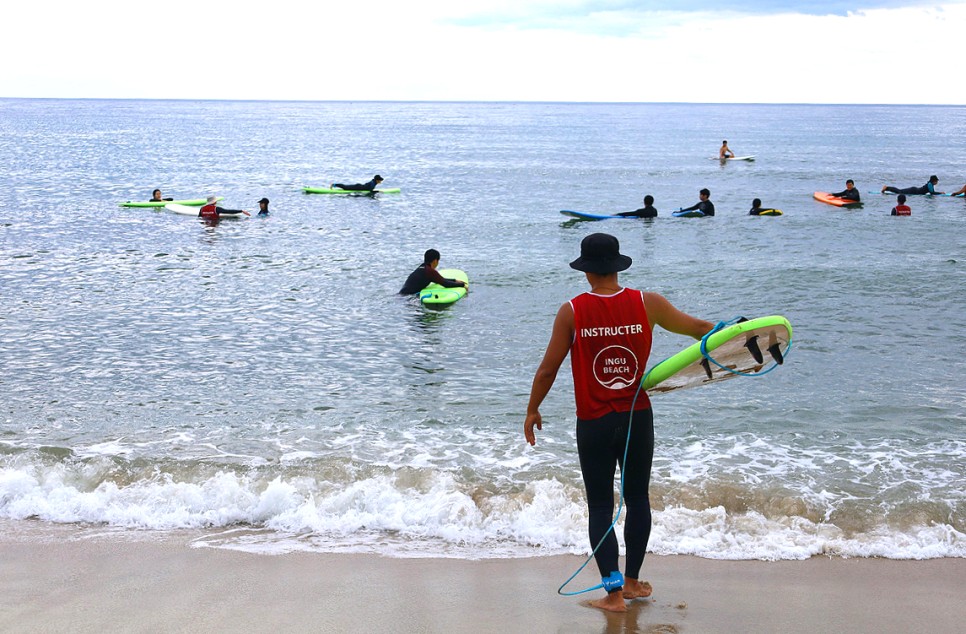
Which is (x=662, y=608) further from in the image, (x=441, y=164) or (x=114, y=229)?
(x=441, y=164)

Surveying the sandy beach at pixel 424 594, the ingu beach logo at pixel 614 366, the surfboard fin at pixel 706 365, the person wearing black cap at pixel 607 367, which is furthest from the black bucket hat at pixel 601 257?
the sandy beach at pixel 424 594

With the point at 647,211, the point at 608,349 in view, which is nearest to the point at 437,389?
the point at 608,349

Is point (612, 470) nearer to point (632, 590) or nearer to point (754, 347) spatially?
point (632, 590)

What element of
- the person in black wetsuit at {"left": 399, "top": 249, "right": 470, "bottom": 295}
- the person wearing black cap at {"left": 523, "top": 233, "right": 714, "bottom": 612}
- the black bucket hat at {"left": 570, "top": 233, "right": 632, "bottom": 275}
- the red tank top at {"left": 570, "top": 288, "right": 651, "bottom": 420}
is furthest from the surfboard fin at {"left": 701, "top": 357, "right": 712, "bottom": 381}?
the person in black wetsuit at {"left": 399, "top": 249, "right": 470, "bottom": 295}

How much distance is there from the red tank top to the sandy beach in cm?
121

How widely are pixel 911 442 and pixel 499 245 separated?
15578 millimetres

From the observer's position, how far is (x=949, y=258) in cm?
2025

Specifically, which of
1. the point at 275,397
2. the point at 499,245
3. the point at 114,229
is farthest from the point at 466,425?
the point at 114,229

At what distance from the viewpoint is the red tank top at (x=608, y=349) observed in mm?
4457

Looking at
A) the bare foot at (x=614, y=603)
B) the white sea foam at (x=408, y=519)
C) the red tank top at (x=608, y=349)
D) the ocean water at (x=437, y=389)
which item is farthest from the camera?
the ocean water at (x=437, y=389)

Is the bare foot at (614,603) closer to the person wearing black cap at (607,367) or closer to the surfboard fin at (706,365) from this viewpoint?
the person wearing black cap at (607,367)

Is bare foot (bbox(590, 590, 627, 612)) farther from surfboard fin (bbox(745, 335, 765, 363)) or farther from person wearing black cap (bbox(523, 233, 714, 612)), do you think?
surfboard fin (bbox(745, 335, 765, 363))

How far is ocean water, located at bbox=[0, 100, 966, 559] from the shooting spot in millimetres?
6633

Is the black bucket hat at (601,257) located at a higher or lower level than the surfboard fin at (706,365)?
higher
